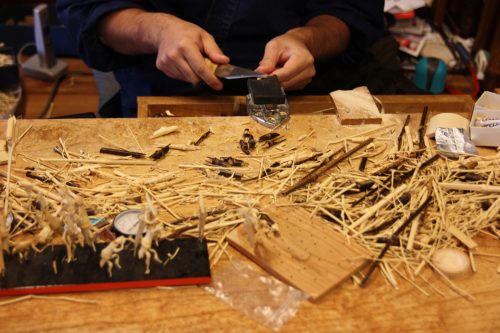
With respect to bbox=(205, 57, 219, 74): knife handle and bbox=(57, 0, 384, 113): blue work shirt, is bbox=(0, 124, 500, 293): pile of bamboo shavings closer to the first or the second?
bbox=(205, 57, 219, 74): knife handle

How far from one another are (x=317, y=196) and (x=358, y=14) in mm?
943

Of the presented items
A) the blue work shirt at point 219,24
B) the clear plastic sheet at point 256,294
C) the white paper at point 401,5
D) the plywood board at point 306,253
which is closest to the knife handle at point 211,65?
the blue work shirt at point 219,24

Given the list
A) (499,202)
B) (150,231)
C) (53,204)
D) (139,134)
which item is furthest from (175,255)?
(499,202)

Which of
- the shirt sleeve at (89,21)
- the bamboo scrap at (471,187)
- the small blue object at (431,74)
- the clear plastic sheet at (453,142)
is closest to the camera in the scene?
the bamboo scrap at (471,187)

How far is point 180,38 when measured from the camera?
1582 mm

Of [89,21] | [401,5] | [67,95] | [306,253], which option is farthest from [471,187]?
[67,95]

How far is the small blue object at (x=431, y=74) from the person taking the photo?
8.40 feet

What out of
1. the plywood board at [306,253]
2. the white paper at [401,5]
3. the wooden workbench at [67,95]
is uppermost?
the white paper at [401,5]

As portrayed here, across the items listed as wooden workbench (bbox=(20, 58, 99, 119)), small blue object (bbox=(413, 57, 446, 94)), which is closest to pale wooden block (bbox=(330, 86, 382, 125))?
small blue object (bbox=(413, 57, 446, 94))

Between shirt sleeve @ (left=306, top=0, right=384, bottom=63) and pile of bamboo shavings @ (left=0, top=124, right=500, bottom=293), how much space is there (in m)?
0.71

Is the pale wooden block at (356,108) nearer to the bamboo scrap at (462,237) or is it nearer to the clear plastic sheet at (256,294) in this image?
the bamboo scrap at (462,237)

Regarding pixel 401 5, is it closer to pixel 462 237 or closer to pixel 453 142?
pixel 453 142

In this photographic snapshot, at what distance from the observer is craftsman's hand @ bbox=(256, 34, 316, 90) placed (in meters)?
1.65

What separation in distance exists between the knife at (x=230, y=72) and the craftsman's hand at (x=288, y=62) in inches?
1.6
